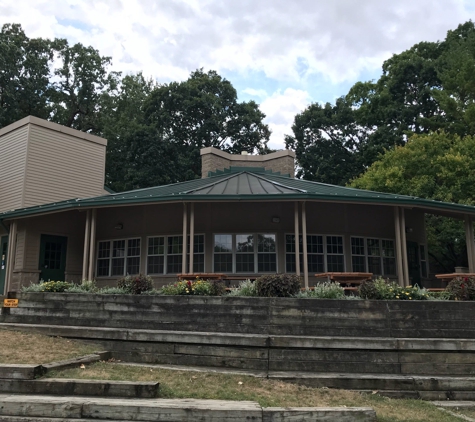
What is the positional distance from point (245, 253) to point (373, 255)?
4.12 metres

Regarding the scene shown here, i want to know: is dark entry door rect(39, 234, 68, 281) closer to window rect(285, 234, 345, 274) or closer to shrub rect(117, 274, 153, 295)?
shrub rect(117, 274, 153, 295)

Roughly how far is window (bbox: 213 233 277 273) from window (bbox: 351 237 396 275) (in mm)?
2641

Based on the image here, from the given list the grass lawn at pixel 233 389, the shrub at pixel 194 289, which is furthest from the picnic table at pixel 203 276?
the grass lawn at pixel 233 389

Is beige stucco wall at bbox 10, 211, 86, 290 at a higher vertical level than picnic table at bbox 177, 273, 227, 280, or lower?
higher

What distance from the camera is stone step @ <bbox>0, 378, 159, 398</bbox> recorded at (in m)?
6.12

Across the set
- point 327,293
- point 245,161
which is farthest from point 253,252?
point 245,161

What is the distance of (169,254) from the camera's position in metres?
14.6

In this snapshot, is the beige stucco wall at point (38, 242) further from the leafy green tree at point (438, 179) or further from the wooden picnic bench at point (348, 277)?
the leafy green tree at point (438, 179)

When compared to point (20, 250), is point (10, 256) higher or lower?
lower

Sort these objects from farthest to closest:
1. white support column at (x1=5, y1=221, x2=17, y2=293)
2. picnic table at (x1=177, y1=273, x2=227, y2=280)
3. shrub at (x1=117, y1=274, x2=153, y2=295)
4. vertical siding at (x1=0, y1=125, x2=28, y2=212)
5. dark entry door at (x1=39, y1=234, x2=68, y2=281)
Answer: vertical siding at (x1=0, y1=125, x2=28, y2=212) < dark entry door at (x1=39, y1=234, x2=68, y2=281) < white support column at (x1=5, y1=221, x2=17, y2=293) < picnic table at (x1=177, y1=273, x2=227, y2=280) < shrub at (x1=117, y1=274, x2=153, y2=295)

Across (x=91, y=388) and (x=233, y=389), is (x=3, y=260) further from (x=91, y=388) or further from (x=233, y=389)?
(x=233, y=389)

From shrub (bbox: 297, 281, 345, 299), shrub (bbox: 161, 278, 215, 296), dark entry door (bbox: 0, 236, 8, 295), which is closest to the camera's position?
shrub (bbox: 297, 281, 345, 299)

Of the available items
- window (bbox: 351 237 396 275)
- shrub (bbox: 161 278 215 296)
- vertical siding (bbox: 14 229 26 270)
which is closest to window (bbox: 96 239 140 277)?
vertical siding (bbox: 14 229 26 270)

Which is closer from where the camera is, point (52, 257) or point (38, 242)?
point (38, 242)
